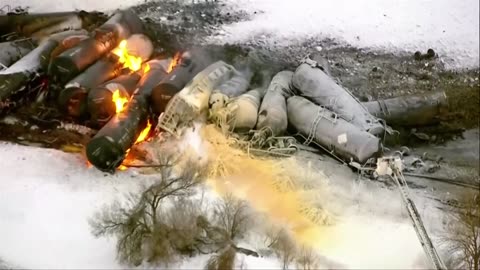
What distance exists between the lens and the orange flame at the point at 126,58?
11328 millimetres

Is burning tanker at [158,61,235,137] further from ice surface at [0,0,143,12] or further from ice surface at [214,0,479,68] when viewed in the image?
ice surface at [0,0,143,12]

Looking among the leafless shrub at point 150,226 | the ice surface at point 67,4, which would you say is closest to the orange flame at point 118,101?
the leafless shrub at point 150,226

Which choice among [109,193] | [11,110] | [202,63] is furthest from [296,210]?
[11,110]

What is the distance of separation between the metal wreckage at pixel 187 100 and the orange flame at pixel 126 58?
0.05 feet

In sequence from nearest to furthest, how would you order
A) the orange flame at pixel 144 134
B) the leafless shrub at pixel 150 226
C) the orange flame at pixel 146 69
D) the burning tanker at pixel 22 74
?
the leafless shrub at pixel 150 226
the orange flame at pixel 144 134
the burning tanker at pixel 22 74
the orange flame at pixel 146 69

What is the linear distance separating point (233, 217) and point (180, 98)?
7.78 ft

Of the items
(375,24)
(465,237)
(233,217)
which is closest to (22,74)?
(233,217)

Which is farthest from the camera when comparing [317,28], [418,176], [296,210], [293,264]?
[317,28]

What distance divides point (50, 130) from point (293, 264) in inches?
171

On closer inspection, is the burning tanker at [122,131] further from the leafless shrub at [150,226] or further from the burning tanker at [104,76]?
the leafless shrub at [150,226]

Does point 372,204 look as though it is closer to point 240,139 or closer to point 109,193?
point 240,139

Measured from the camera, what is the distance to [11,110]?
10.7 meters

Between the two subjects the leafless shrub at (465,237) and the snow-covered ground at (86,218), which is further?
the snow-covered ground at (86,218)

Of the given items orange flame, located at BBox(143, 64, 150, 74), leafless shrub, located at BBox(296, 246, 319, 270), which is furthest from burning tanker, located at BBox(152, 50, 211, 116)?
leafless shrub, located at BBox(296, 246, 319, 270)
